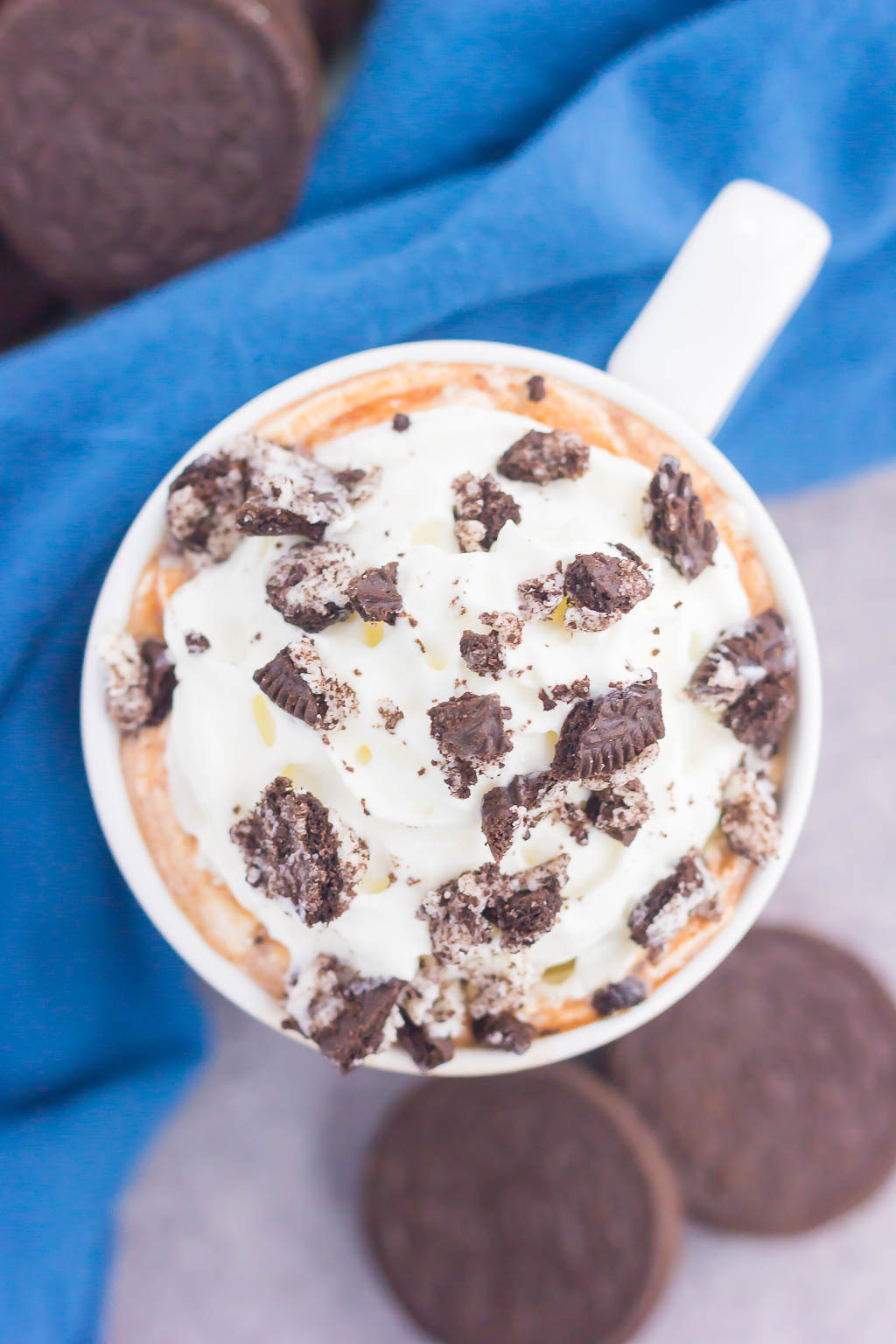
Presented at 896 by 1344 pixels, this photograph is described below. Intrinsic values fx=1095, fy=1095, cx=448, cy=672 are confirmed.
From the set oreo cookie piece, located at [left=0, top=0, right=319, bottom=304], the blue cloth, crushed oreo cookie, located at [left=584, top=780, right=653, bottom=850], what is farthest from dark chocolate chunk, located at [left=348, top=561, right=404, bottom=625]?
oreo cookie piece, located at [left=0, top=0, right=319, bottom=304]

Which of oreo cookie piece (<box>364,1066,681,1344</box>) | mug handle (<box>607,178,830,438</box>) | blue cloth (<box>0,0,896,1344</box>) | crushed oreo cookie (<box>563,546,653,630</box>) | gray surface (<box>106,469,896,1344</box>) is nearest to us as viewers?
crushed oreo cookie (<box>563,546,653,630</box>)

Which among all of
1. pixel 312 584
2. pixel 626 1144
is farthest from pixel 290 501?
pixel 626 1144

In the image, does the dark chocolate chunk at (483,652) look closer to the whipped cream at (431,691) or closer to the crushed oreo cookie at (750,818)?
the whipped cream at (431,691)

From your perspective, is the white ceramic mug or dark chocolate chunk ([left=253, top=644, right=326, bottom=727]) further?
the white ceramic mug

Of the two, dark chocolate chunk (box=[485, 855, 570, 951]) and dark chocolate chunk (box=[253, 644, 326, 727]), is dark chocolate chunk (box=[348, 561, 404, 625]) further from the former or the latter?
dark chocolate chunk (box=[485, 855, 570, 951])

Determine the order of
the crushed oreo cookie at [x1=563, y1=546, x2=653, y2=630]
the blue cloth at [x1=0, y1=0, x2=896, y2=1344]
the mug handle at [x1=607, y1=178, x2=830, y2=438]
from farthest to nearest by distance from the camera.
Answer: the blue cloth at [x1=0, y1=0, x2=896, y2=1344] → the mug handle at [x1=607, y1=178, x2=830, y2=438] → the crushed oreo cookie at [x1=563, y1=546, x2=653, y2=630]

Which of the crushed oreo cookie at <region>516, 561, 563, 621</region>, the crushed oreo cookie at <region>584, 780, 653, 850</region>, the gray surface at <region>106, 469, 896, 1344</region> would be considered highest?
the crushed oreo cookie at <region>516, 561, 563, 621</region>
